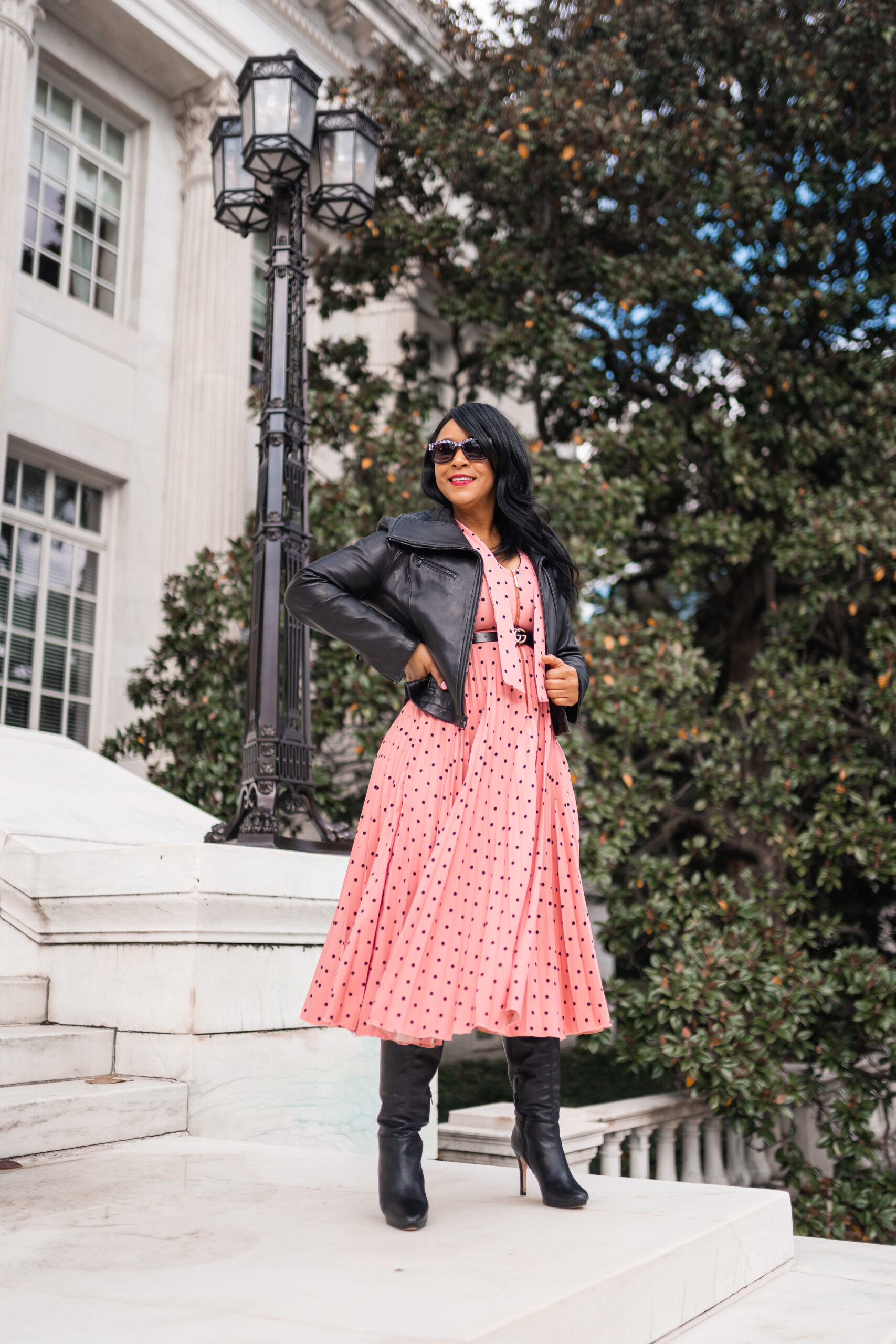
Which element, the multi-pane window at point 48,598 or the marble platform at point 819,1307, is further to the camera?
the multi-pane window at point 48,598

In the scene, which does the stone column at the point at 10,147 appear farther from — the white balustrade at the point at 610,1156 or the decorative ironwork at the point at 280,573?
the white balustrade at the point at 610,1156

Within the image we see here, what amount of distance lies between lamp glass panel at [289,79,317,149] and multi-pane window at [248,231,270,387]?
715 centimetres

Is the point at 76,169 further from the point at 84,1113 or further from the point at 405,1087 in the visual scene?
the point at 405,1087

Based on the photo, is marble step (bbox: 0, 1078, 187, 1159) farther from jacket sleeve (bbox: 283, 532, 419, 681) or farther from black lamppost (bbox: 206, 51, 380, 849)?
jacket sleeve (bbox: 283, 532, 419, 681)

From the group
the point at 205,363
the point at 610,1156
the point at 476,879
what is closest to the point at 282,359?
the point at 476,879

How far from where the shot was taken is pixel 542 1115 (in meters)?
2.58

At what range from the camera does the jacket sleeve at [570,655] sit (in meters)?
2.79

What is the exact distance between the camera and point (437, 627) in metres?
2.66

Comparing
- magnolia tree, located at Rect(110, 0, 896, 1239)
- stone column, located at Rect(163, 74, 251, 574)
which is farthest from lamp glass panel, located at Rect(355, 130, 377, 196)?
stone column, located at Rect(163, 74, 251, 574)

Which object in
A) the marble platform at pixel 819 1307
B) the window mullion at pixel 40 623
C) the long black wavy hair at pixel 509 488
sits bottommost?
the marble platform at pixel 819 1307

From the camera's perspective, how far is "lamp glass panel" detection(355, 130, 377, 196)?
18.9 ft

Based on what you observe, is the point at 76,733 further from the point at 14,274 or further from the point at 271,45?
the point at 271,45

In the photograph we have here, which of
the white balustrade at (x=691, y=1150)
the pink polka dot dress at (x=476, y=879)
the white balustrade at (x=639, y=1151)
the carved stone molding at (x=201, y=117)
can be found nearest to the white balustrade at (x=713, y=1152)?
the white balustrade at (x=691, y=1150)

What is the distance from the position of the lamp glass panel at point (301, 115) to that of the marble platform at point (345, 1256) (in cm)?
446
